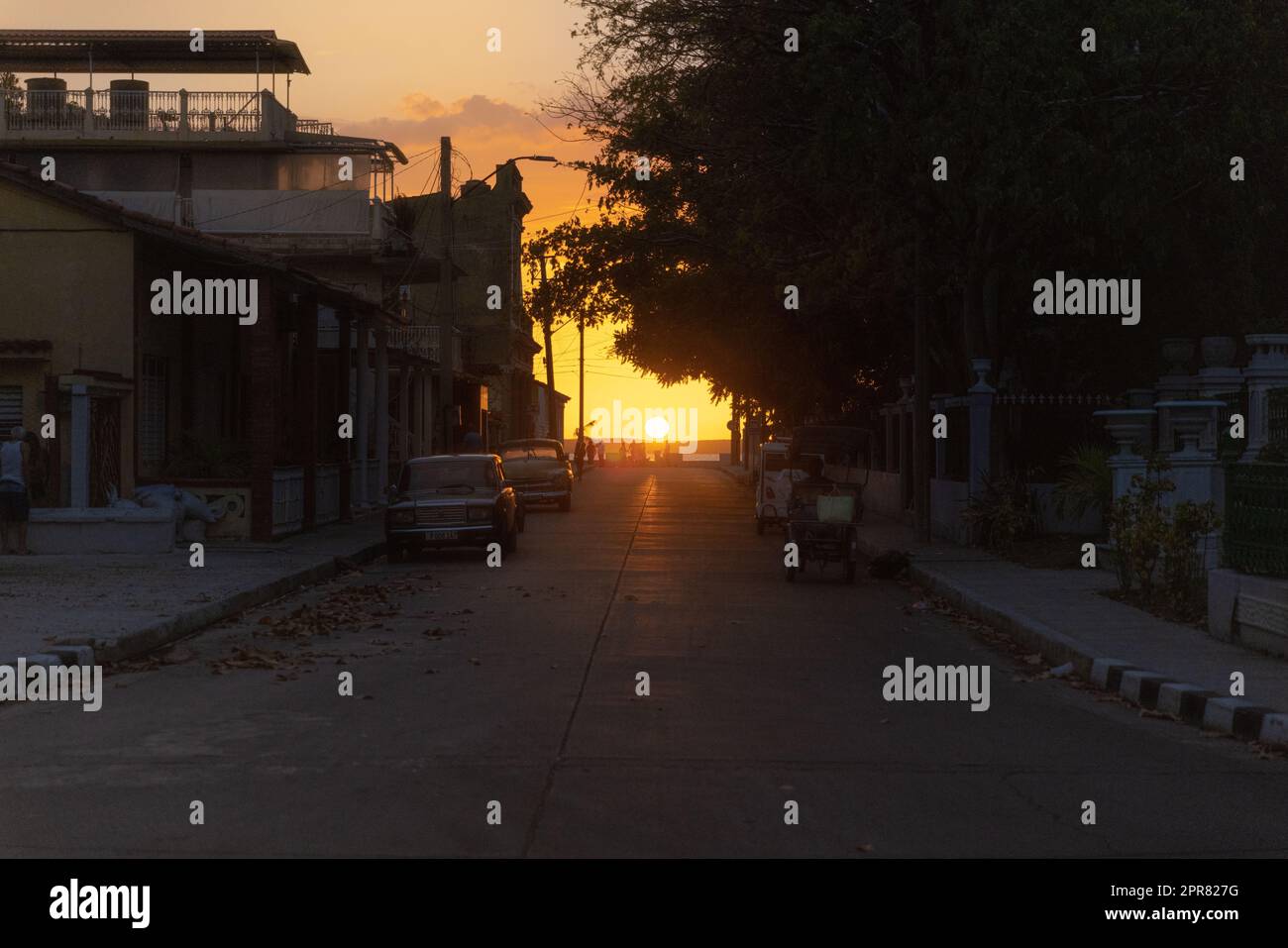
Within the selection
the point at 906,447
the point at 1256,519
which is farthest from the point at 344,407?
the point at 1256,519

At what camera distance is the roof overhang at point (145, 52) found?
49781mm

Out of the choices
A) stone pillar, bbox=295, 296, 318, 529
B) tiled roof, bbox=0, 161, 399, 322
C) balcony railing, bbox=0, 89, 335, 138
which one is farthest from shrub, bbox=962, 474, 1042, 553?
balcony railing, bbox=0, 89, 335, 138

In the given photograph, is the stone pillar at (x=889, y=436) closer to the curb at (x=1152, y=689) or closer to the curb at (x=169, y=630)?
the curb at (x=169, y=630)

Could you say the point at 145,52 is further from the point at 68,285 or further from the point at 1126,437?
the point at 1126,437

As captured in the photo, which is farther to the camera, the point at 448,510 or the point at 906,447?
the point at 906,447

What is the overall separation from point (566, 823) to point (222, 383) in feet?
89.4

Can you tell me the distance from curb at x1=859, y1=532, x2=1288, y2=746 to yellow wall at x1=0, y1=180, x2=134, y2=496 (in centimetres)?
1510

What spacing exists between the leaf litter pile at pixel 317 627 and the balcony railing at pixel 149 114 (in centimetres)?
3128

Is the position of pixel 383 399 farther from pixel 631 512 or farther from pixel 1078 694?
pixel 1078 694

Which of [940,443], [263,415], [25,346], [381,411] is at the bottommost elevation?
[940,443]

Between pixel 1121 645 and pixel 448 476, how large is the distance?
49.0 ft

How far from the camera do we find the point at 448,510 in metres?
25.6

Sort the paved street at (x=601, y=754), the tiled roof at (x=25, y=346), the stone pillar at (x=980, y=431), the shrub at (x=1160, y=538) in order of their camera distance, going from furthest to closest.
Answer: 1. the stone pillar at (x=980, y=431)
2. the tiled roof at (x=25, y=346)
3. the shrub at (x=1160, y=538)
4. the paved street at (x=601, y=754)

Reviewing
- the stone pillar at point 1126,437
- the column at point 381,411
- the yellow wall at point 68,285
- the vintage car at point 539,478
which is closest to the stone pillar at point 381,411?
the column at point 381,411
